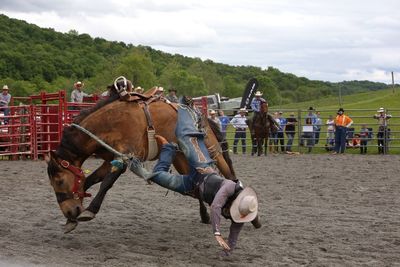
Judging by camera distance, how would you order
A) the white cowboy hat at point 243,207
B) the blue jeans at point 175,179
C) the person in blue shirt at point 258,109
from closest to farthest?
the white cowboy hat at point 243,207 < the blue jeans at point 175,179 < the person in blue shirt at point 258,109

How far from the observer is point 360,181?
36.6 ft

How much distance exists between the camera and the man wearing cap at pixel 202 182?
4930 mm

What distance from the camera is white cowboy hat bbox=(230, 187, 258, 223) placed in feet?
16.1

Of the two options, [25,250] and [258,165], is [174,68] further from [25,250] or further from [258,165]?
[25,250]

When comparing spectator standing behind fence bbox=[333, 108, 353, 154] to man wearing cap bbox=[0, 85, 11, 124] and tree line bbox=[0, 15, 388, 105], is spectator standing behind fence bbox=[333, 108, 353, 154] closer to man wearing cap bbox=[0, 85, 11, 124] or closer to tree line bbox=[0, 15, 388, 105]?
man wearing cap bbox=[0, 85, 11, 124]

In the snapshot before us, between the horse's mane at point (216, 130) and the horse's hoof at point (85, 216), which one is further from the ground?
the horse's mane at point (216, 130)

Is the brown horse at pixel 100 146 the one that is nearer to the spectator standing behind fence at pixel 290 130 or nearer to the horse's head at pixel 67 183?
the horse's head at pixel 67 183

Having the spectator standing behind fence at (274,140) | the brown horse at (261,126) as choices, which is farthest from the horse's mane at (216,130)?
the spectator standing behind fence at (274,140)

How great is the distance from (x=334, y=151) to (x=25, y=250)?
16.0m

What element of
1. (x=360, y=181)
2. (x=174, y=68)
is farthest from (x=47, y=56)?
(x=360, y=181)

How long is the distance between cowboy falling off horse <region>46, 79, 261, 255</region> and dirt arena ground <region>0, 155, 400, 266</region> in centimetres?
37

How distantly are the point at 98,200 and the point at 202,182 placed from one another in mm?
1204

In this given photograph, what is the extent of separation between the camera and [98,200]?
590 cm

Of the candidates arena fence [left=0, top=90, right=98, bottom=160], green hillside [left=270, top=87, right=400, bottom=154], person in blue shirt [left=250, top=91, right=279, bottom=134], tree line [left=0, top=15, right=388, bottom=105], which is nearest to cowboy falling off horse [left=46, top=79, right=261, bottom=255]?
arena fence [left=0, top=90, right=98, bottom=160]
